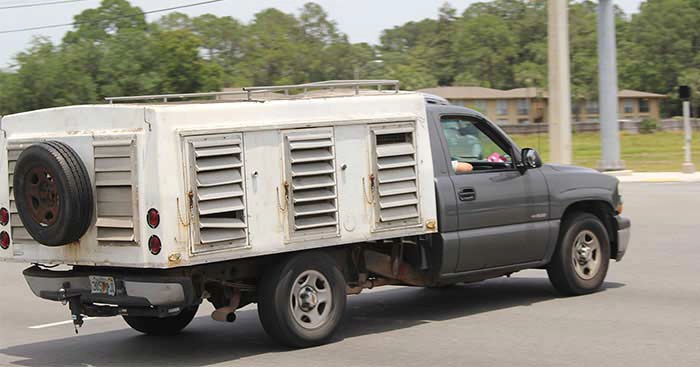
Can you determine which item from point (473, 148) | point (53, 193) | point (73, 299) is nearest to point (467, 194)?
point (473, 148)

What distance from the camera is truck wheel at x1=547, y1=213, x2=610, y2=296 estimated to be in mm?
11516

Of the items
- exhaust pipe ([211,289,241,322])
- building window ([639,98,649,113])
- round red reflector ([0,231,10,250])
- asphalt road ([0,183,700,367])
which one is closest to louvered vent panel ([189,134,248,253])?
exhaust pipe ([211,289,241,322])

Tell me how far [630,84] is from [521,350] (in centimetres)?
11365

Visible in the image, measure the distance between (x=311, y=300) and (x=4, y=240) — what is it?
2.59 meters

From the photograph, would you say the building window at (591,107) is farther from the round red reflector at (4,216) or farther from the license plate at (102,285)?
the license plate at (102,285)

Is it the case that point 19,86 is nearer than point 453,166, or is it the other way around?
point 453,166

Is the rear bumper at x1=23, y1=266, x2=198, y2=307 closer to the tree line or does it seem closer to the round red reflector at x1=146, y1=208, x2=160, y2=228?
the round red reflector at x1=146, y1=208, x2=160, y2=228

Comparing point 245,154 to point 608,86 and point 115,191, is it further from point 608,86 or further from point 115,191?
point 608,86

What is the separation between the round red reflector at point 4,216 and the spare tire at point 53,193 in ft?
1.32

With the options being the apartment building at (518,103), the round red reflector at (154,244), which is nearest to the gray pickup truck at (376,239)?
the round red reflector at (154,244)

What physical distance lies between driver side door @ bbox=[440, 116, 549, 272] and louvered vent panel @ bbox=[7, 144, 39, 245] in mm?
3670

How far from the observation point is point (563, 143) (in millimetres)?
35406

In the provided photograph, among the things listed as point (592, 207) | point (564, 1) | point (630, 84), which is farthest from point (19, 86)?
point (592, 207)

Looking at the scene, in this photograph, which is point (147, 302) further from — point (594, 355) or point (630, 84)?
point (630, 84)
